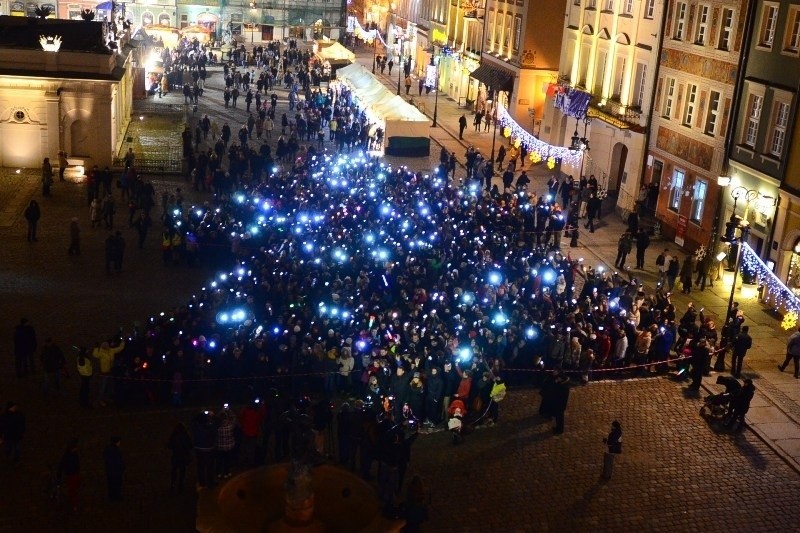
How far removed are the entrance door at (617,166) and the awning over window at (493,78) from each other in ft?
46.9

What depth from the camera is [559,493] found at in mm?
17516

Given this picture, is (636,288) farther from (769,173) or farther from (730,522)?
(730,522)

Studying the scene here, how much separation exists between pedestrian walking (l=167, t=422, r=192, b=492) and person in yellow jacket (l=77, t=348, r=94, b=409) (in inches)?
131

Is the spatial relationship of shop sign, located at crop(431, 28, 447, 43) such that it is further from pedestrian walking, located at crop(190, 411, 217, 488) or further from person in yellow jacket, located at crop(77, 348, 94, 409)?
pedestrian walking, located at crop(190, 411, 217, 488)

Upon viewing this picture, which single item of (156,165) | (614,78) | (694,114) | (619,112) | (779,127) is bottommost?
(156,165)

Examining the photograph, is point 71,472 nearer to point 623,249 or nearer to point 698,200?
point 623,249

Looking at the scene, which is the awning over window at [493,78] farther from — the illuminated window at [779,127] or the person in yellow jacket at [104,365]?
the person in yellow jacket at [104,365]

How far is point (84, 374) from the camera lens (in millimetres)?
19031

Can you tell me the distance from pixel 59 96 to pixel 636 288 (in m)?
24.9

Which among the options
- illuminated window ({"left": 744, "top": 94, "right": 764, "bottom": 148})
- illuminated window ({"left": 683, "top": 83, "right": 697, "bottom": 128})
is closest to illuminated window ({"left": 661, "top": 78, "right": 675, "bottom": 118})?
illuminated window ({"left": 683, "top": 83, "right": 697, "bottom": 128})

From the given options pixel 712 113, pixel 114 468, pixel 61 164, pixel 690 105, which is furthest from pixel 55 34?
pixel 114 468

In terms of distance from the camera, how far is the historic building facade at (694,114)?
32.8 metres

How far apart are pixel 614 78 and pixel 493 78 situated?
52.7ft

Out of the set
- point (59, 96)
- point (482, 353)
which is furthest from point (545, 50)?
point (482, 353)
